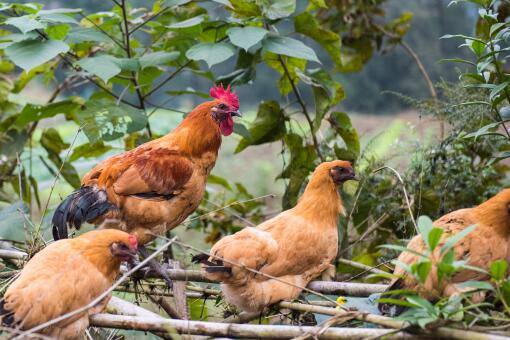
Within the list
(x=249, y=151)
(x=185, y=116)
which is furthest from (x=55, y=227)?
(x=249, y=151)

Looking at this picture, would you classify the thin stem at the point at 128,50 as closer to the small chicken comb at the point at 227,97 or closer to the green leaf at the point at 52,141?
the small chicken comb at the point at 227,97

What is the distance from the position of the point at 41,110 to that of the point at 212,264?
6.38 feet

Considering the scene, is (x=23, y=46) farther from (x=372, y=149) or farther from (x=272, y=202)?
(x=272, y=202)

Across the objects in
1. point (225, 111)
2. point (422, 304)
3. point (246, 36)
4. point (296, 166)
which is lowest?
point (296, 166)

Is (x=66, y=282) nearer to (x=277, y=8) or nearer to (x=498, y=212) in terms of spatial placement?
(x=498, y=212)

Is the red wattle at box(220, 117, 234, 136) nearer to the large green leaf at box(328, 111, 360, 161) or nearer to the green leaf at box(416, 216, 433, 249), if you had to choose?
the large green leaf at box(328, 111, 360, 161)

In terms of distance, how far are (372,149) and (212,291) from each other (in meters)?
1.67

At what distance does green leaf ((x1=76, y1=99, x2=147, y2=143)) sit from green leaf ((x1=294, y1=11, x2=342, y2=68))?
1.11m

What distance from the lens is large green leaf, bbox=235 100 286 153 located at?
180 inches

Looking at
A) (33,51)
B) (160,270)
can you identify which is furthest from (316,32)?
(160,270)

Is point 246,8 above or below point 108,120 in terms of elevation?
above

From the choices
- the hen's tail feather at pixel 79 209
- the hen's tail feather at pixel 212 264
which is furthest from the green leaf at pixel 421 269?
the hen's tail feather at pixel 79 209

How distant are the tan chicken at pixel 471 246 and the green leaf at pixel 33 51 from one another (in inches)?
77.7

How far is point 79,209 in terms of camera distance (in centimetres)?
347
